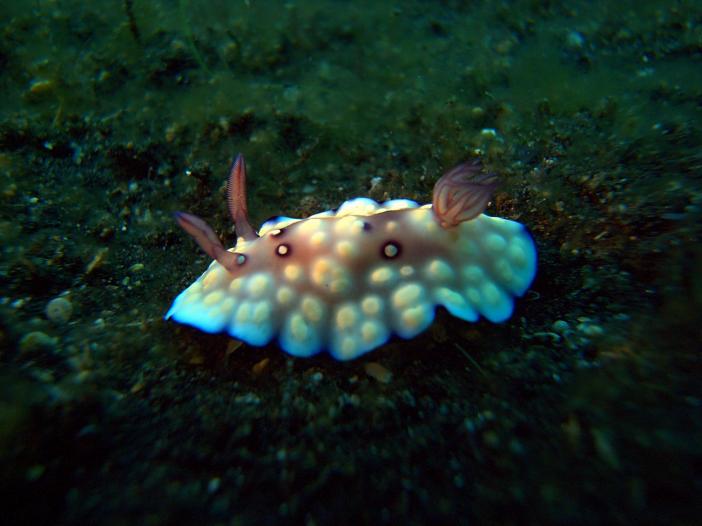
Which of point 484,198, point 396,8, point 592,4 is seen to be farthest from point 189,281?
point 592,4

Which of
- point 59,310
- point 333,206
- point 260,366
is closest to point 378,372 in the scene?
point 260,366

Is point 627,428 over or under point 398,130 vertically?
under

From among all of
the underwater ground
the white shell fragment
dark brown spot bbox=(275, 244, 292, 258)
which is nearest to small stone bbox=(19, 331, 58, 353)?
the underwater ground

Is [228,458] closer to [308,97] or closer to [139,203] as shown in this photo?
[139,203]

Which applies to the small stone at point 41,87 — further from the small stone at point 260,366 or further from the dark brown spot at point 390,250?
the dark brown spot at point 390,250

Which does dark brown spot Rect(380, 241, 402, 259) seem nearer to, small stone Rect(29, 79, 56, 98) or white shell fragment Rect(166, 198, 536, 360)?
white shell fragment Rect(166, 198, 536, 360)

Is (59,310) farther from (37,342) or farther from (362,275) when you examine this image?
(362,275)
